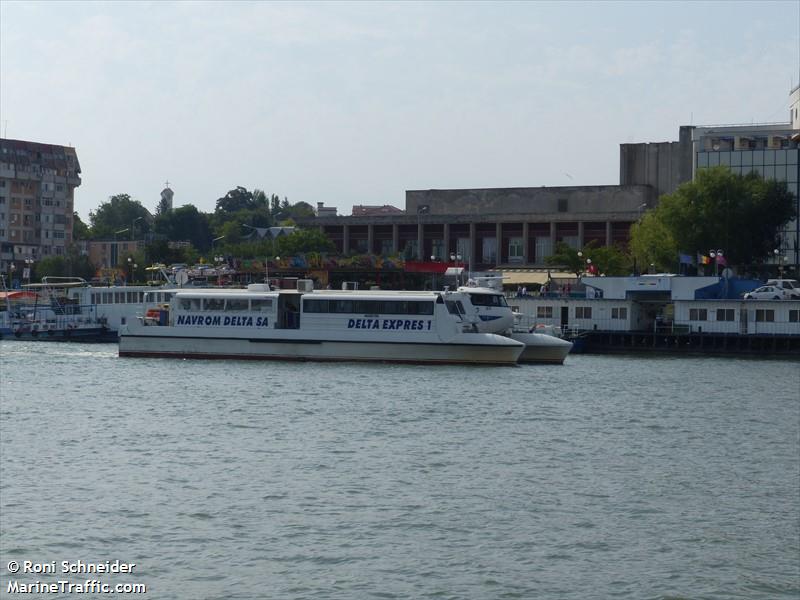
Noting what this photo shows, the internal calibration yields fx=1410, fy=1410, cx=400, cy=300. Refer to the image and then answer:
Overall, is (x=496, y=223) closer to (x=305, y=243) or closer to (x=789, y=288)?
(x=305, y=243)

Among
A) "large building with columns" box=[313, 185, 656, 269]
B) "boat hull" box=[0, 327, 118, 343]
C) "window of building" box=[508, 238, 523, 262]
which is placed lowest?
"boat hull" box=[0, 327, 118, 343]

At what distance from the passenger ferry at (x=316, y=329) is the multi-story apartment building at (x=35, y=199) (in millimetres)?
92094

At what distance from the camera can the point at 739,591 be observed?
27.1 meters

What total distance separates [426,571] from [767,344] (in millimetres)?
69109

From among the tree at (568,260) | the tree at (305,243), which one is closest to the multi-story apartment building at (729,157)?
the tree at (568,260)

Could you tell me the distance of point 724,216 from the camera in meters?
110

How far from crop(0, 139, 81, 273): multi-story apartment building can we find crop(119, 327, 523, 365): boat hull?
302 ft

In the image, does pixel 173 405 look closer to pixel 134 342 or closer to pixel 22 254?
pixel 134 342

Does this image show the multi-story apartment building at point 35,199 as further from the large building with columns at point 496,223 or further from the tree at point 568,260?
the tree at point 568,260

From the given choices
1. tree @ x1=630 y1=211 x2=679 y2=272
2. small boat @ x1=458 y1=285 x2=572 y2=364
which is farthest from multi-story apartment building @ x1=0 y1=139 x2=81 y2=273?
small boat @ x1=458 y1=285 x2=572 y2=364

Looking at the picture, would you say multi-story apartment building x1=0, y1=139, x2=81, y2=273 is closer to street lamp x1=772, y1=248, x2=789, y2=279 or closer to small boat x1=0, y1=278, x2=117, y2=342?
small boat x1=0, y1=278, x2=117, y2=342

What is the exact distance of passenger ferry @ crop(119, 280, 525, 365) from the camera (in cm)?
7394

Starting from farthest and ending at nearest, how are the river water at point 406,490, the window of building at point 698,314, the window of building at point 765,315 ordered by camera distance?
the window of building at point 698,314 < the window of building at point 765,315 < the river water at point 406,490

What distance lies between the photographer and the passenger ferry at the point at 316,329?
7394 cm
